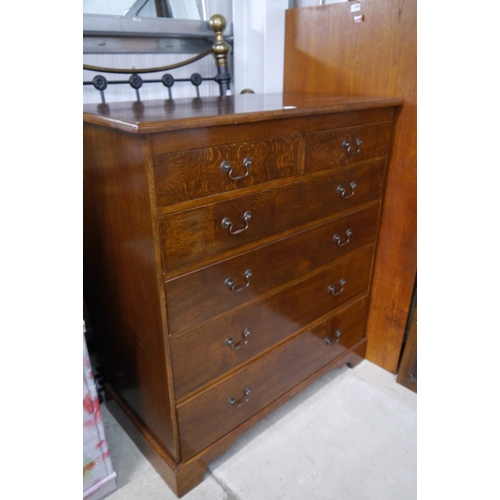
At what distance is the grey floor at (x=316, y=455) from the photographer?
1.28 metres

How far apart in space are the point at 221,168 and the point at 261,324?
522 mm

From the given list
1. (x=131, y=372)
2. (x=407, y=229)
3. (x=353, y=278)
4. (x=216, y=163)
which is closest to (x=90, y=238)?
(x=131, y=372)

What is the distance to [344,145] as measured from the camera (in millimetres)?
1260

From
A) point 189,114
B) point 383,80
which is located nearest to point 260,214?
point 189,114

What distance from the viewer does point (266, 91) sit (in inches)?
68.0

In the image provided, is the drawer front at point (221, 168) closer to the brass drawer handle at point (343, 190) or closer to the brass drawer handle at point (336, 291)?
the brass drawer handle at point (343, 190)

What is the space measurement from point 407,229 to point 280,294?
0.58m

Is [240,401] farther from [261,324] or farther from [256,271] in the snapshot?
[256,271]

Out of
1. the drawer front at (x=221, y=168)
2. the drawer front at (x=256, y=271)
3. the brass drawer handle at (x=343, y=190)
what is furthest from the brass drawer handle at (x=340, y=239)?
the drawer front at (x=221, y=168)

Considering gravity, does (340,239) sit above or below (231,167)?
below

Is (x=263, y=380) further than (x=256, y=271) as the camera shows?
Yes

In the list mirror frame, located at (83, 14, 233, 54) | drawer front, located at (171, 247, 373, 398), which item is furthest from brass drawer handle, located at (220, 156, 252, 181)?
mirror frame, located at (83, 14, 233, 54)

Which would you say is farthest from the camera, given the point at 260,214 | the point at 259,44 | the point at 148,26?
the point at 259,44

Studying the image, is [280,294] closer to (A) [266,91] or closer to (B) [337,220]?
(B) [337,220]
